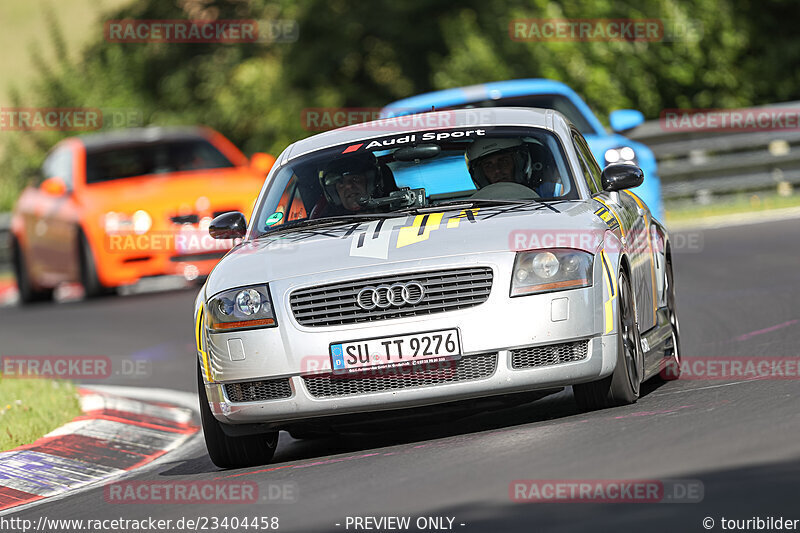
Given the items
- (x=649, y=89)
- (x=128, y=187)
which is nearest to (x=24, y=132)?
(x=649, y=89)

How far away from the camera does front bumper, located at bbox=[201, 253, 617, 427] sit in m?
7.11

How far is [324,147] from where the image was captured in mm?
8898

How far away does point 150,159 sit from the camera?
1884 cm

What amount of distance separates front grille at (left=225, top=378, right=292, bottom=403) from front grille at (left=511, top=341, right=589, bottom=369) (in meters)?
1.03

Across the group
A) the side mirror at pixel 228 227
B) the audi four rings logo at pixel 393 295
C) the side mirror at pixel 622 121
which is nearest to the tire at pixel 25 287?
the side mirror at pixel 622 121

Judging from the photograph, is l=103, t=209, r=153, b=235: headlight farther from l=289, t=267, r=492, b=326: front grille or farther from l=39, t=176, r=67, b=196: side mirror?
l=289, t=267, r=492, b=326: front grille

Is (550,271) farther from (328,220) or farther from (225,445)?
(225,445)

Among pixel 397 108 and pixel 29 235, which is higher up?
pixel 397 108

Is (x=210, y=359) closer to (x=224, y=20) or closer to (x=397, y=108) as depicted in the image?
(x=397, y=108)

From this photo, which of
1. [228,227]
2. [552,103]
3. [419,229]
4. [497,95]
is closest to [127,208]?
[497,95]

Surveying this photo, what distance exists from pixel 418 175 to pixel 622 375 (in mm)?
1761

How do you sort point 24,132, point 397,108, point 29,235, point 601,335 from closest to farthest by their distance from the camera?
point 601,335 < point 397,108 < point 29,235 < point 24,132

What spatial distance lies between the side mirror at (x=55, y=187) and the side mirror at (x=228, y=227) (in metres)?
9.92

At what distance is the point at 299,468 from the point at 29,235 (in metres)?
12.9
